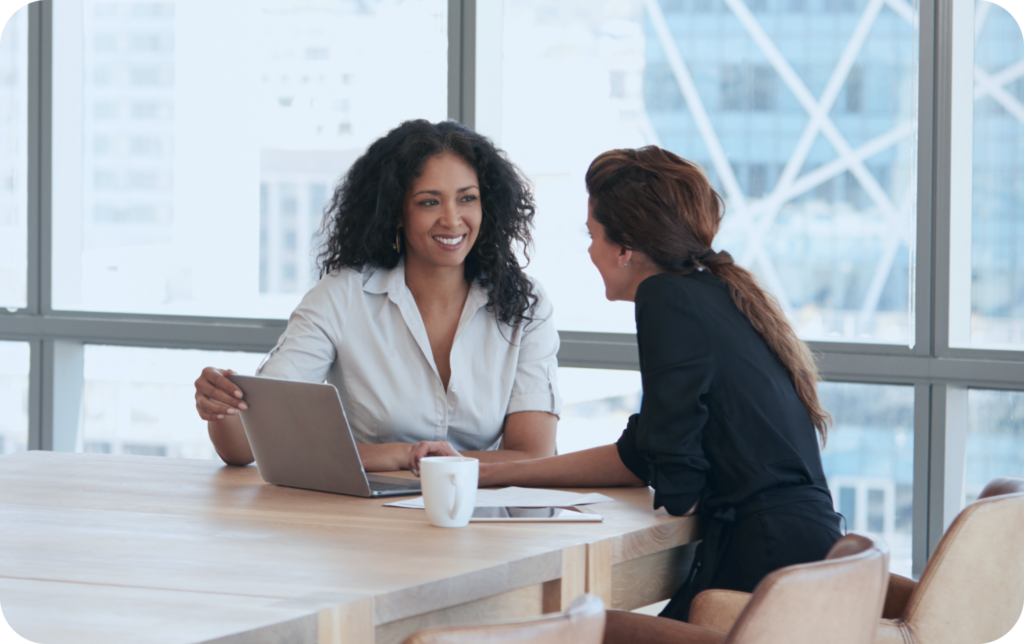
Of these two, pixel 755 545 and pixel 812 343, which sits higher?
pixel 812 343

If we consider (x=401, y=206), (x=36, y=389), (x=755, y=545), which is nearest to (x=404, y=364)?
(x=401, y=206)

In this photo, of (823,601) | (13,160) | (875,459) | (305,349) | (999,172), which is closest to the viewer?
(823,601)

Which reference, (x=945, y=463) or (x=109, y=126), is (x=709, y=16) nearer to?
(x=945, y=463)

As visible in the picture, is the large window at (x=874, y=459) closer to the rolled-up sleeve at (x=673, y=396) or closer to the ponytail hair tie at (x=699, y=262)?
the ponytail hair tie at (x=699, y=262)

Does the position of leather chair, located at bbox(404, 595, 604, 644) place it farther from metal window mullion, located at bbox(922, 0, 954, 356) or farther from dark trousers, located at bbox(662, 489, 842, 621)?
metal window mullion, located at bbox(922, 0, 954, 356)

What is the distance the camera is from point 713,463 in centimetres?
157

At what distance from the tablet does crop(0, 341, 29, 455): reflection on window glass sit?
10.2ft

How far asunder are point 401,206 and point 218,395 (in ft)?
2.36

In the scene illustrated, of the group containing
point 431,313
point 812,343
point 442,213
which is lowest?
point 812,343

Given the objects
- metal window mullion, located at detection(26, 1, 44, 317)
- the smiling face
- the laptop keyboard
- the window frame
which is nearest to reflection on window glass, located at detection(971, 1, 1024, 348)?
the window frame

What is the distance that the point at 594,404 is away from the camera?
137 inches

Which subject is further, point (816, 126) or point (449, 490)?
point (816, 126)

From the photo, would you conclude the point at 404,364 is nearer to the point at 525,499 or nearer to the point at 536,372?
the point at 536,372

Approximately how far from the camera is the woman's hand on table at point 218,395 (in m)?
1.67
